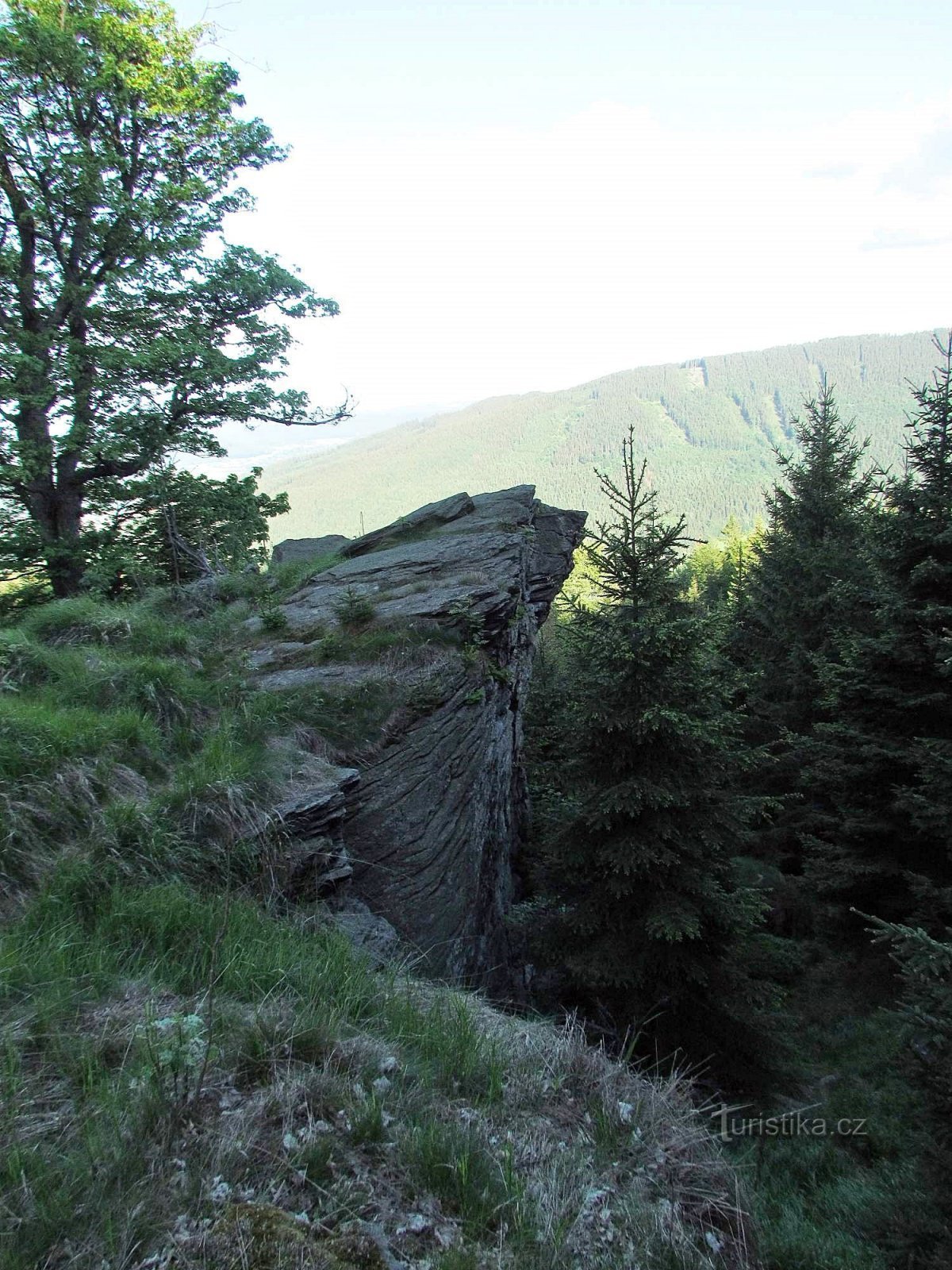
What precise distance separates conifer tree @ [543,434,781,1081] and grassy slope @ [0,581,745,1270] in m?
2.83

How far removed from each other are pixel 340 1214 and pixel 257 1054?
735 mm

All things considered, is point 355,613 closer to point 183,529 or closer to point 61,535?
point 183,529

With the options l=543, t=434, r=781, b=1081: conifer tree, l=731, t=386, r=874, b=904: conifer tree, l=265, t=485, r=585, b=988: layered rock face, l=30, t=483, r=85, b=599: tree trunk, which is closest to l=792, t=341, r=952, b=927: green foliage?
l=731, t=386, r=874, b=904: conifer tree

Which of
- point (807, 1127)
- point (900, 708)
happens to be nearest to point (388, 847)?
point (807, 1127)

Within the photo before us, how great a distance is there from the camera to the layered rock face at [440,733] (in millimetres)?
6344

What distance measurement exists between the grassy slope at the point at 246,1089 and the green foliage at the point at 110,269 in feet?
30.2

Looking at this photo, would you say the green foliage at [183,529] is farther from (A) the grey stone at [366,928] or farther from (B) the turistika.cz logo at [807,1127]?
(B) the turistika.cz logo at [807,1127]

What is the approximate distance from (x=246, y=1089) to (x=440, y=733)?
461 centimetres

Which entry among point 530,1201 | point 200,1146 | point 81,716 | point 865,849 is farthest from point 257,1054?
Answer: point 865,849

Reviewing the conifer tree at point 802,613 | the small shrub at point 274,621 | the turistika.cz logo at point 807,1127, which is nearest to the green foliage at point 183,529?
the small shrub at point 274,621

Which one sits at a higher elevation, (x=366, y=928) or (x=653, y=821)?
(x=366, y=928)

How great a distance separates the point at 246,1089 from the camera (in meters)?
2.76

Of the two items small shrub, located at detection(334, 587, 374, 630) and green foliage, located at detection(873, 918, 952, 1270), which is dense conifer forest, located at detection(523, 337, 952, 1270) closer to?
green foliage, located at detection(873, 918, 952, 1270)

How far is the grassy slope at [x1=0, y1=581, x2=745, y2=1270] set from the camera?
2.24 m
